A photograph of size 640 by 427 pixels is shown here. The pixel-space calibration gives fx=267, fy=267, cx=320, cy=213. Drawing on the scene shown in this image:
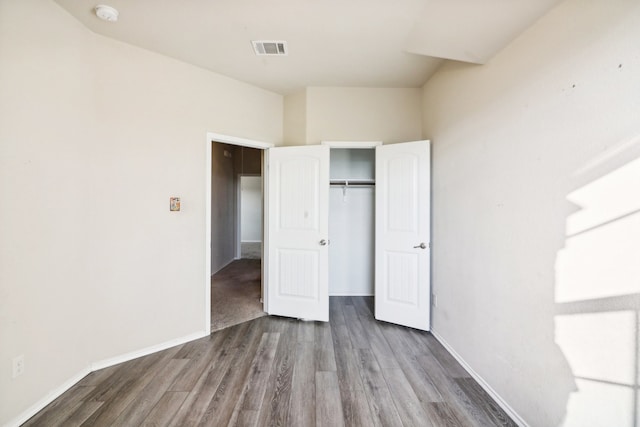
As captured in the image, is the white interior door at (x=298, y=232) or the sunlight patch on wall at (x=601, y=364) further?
the white interior door at (x=298, y=232)

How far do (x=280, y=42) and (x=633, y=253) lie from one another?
2.59 meters

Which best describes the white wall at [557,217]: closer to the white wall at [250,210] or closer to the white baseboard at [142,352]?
the white baseboard at [142,352]

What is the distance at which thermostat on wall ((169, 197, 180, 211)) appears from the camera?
99.5 inches

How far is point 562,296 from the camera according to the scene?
140 centimetres

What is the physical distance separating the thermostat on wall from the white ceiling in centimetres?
134

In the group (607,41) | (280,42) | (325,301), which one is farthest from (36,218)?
(607,41)

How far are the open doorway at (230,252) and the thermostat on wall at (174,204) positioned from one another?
134 centimetres

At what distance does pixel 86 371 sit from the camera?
2.11 metres

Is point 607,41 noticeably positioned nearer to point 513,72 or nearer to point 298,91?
point 513,72

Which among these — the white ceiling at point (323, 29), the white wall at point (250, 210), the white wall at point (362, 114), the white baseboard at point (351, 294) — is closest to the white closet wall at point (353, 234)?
the white baseboard at point (351, 294)

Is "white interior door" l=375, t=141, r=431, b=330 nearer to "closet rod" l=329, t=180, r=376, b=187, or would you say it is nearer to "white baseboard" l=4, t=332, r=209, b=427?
"closet rod" l=329, t=180, r=376, b=187

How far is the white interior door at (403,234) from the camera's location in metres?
2.82

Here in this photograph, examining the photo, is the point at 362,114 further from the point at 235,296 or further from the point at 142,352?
the point at 142,352

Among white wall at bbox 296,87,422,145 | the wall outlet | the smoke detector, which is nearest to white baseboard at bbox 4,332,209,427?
the wall outlet
